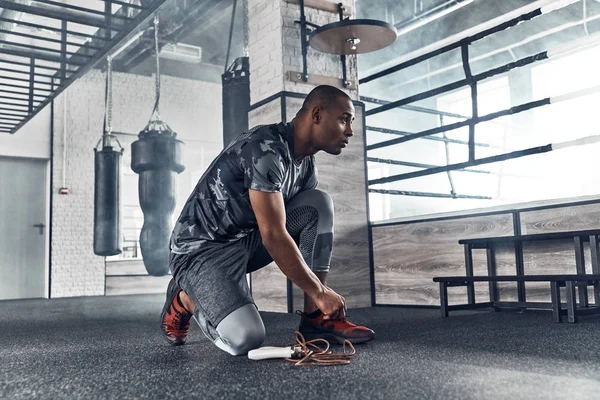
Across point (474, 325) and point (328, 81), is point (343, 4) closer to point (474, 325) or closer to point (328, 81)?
point (328, 81)

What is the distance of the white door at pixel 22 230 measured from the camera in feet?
24.1

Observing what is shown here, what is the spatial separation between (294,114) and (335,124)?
6.08ft

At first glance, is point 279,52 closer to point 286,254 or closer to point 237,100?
point 237,100

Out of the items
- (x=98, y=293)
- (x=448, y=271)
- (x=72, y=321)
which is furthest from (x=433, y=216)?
(x=98, y=293)

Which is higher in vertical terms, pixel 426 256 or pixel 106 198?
pixel 106 198

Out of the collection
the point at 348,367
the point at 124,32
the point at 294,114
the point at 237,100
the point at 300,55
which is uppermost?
the point at 124,32

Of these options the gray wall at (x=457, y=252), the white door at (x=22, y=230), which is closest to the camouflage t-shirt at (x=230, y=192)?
the gray wall at (x=457, y=252)

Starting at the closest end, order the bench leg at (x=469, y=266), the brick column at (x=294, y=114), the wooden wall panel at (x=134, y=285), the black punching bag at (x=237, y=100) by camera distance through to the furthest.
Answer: the bench leg at (x=469, y=266), the brick column at (x=294, y=114), the black punching bag at (x=237, y=100), the wooden wall panel at (x=134, y=285)

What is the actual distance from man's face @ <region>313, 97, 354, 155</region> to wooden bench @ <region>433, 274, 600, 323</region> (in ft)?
3.92

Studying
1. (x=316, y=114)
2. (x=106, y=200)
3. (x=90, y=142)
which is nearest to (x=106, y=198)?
(x=106, y=200)

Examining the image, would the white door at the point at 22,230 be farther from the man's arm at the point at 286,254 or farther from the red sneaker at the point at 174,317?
the man's arm at the point at 286,254

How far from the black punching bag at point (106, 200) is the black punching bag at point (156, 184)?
23.0 inches

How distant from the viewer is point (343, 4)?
411cm

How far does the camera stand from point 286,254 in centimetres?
163
